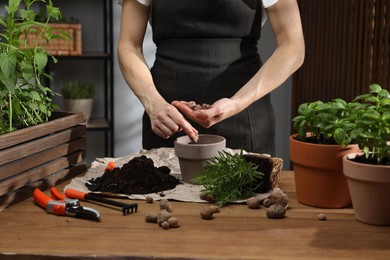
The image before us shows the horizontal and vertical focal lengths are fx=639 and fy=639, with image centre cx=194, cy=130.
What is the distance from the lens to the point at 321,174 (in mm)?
1586

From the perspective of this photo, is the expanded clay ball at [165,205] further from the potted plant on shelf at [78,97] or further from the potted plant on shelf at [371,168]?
the potted plant on shelf at [78,97]

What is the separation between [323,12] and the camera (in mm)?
5043

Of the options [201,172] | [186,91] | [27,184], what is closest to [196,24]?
[186,91]

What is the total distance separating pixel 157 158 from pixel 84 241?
0.74 meters

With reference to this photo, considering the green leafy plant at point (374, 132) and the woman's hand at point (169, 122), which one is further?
the woman's hand at point (169, 122)

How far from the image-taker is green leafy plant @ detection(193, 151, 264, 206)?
1640 millimetres

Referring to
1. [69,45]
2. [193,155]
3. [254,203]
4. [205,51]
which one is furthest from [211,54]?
[69,45]

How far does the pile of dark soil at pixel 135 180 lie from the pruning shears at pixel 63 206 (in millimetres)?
145

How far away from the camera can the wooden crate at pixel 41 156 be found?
161 centimetres

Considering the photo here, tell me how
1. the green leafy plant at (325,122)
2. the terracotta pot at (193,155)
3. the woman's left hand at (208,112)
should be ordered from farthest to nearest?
the woman's left hand at (208,112) → the terracotta pot at (193,155) → the green leafy plant at (325,122)

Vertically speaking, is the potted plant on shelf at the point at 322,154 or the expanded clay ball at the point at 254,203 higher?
the potted plant on shelf at the point at 322,154

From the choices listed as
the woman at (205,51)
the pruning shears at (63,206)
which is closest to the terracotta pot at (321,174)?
the pruning shears at (63,206)

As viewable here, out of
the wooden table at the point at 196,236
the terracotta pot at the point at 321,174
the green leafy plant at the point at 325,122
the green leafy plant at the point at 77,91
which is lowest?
the green leafy plant at the point at 77,91

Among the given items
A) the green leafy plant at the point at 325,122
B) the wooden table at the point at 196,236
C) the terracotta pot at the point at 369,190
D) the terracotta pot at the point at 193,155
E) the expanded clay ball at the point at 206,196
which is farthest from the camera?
the terracotta pot at the point at 193,155
